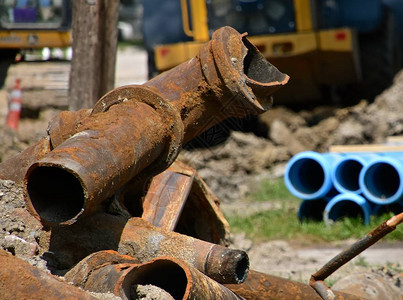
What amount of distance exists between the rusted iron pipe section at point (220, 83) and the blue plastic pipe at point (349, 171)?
2637mm

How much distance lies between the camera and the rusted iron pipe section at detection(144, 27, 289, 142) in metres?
2.94

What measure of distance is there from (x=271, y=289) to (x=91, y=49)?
2513mm

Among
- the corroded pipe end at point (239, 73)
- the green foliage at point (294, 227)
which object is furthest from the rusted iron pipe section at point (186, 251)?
the green foliage at point (294, 227)

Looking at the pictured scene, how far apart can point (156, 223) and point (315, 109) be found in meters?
6.47

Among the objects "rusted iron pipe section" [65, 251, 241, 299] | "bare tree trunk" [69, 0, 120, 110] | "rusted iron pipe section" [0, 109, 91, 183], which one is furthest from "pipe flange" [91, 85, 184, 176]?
"bare tree trunk" [69, 0, 120, 110]

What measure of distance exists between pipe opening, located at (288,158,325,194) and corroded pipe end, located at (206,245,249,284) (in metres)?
3.27

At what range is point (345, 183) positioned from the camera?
5.80 metres

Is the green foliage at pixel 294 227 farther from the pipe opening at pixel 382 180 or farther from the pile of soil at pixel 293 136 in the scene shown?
the pile of soil at pixel 293 136

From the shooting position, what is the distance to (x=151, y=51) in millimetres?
9203

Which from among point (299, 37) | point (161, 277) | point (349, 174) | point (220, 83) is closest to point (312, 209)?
point (349, 174)

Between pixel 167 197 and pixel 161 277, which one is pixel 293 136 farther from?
pixel 161 277

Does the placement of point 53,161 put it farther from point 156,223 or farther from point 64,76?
point 64,76

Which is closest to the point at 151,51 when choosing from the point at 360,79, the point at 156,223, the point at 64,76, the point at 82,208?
the point at 64,76

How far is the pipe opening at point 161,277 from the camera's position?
8.04ft
